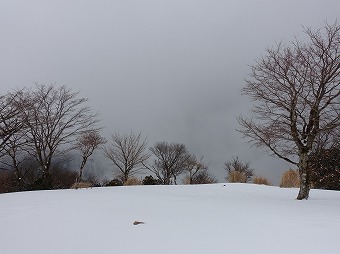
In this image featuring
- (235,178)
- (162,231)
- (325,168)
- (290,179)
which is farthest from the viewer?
(325,168)

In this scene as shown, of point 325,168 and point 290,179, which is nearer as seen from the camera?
point 290,179

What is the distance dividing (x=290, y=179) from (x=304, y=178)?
860cm

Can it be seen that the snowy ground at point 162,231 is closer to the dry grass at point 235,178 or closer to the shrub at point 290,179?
the shrub at point 290,179

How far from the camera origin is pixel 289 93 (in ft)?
34.8

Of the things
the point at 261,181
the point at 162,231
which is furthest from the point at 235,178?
the point at 162,231

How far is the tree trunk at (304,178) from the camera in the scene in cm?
975

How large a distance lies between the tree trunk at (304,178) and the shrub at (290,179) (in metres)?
8.14

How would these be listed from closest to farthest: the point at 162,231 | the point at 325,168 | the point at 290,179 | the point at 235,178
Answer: the point at 162,231 → the point at 290,179 → the point at 235,178 → the point at 325,168

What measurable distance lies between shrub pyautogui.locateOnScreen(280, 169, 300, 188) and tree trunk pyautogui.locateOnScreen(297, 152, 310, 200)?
8142mm

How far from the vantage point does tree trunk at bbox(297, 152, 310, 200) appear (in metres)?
9.75

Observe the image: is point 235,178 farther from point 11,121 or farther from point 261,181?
point 11,121

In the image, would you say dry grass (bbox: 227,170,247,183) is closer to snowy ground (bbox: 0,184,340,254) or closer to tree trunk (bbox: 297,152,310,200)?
tree trunk (bbox: 297,152,310,200)

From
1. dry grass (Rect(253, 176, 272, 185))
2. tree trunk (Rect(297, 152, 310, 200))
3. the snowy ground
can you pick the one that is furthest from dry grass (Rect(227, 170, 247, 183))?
→ the snowy ground

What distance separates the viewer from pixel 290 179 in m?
17.8
